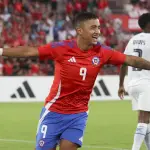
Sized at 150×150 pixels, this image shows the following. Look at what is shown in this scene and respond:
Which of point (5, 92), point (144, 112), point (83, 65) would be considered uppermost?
point (83, 65)

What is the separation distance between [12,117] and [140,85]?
23.6 ft

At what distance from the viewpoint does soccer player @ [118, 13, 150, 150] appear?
28.1 feet

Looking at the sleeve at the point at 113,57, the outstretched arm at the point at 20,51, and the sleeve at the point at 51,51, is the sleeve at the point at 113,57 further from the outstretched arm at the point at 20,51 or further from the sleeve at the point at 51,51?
the outstretched arm at the point at 20,51

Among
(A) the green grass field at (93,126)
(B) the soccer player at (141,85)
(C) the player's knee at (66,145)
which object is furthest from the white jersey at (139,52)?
(C) the player's knee at (66,145)

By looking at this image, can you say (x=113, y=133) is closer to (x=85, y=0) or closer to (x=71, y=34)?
(x=71, y=34)

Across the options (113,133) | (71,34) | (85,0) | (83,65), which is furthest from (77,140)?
(85,0)

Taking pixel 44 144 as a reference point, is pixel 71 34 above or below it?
below

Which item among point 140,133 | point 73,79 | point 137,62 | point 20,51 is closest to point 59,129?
point 73,79

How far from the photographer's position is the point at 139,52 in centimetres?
866

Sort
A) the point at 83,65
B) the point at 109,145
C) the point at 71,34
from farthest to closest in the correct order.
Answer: the point at 71,34 → the point at 109,145 → the point at 83,65

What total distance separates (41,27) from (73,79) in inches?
731

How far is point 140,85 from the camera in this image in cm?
873

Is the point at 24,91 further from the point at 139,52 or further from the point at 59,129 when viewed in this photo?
the point at 59,129

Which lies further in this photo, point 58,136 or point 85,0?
point 85,0
